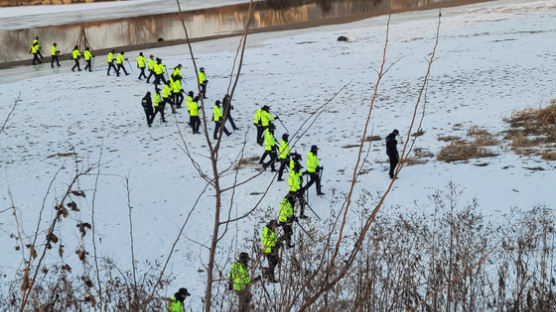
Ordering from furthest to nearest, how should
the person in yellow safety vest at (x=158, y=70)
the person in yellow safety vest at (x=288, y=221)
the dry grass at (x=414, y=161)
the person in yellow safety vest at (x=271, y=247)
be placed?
the person in yellow safety vest at (x=158, y=70), the dry grass at (x=414, y=161), the person in yellow safety vest at (x=288, y=221), the person in yellow safety vest at (x=271, y=247)

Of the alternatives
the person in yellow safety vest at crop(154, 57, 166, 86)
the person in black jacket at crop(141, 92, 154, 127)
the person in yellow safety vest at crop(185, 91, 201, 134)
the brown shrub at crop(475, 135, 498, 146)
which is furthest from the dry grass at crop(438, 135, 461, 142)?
the person in yellow safety vest at crop(154, 57, 166, 86)

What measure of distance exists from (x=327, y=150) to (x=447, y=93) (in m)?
7.47

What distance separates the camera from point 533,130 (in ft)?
46.6

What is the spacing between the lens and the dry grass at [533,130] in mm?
12953

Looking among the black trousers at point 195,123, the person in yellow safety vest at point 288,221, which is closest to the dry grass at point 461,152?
the person in yellow safety vest at point 288,221

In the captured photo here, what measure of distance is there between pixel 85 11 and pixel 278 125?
147 ft

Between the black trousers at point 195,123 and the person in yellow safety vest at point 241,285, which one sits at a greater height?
the person in yellow safety vest at point 241,285

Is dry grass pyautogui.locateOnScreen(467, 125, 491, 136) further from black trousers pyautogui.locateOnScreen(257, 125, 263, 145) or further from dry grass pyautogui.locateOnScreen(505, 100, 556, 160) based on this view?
black trousers pyautogui.locateOnScreen(257, 125, 263, 145)

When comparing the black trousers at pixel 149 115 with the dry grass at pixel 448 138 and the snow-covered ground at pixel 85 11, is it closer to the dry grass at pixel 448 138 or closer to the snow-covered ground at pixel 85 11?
the dry grass at pixel 448 138

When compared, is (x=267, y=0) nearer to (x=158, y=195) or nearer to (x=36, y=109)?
(x=36, y=109)

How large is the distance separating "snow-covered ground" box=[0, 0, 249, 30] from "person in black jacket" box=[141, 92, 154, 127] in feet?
112

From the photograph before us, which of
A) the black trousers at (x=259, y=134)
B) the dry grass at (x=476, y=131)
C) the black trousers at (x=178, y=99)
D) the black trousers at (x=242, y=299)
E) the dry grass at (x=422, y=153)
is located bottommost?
the dry grass at (x=422, y=153)

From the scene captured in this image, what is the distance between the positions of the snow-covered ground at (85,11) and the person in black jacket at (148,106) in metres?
34.3

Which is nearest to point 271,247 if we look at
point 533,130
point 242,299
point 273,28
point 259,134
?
point 242,299
